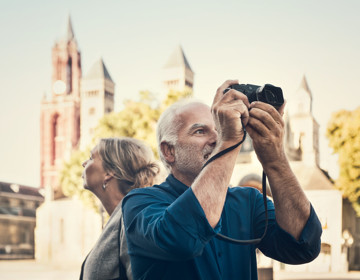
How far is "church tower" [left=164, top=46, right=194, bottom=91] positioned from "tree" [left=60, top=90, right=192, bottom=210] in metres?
36.5

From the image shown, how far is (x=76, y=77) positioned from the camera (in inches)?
3745

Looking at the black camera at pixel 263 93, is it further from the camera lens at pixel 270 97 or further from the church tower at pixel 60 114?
the church tower at pixel 60 114

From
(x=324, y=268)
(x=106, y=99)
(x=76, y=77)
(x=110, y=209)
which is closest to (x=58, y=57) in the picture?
(x=76, y=77)

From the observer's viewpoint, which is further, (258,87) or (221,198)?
(258,87)

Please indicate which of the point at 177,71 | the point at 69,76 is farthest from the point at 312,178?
the point at 69,76

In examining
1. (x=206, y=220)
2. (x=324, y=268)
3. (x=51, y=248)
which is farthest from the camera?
(x=51, y=248)

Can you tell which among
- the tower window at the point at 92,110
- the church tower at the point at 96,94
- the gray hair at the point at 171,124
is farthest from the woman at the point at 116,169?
the tower window at the point at 92,110

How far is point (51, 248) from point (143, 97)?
14.0 metres

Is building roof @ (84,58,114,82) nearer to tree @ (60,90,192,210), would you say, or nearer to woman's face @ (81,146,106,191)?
tree @ (60,90,192,210)

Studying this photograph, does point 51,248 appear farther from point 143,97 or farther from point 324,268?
point 324,268

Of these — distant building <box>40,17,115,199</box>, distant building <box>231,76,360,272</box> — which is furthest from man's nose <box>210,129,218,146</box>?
distant building <box>40,17,115,199</box>

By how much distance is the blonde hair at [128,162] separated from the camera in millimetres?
3201

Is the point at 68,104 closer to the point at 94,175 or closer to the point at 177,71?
the point at 177,71

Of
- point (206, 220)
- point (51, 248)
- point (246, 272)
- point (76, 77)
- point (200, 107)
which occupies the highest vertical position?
point (76, 77)
